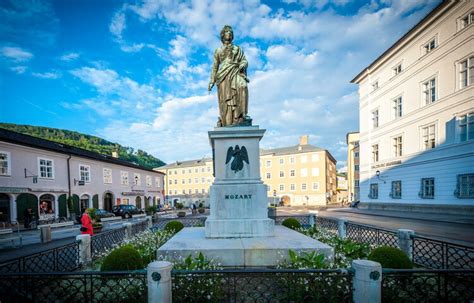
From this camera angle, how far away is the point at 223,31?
29.3ft

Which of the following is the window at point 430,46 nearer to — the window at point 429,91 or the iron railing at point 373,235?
the window at point 429,91

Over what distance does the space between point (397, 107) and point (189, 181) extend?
58.3 meters

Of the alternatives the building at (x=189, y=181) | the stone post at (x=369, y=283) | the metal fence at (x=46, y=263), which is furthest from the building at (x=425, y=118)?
the building at (x=189, y=181)

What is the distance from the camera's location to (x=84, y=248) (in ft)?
27.4

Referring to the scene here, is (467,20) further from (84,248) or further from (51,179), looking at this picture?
(51,179)

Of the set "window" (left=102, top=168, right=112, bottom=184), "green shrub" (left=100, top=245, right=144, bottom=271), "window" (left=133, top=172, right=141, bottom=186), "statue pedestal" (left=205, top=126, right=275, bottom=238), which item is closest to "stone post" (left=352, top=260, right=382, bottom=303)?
"statue pedestal" (left=205, top=126, right=275, bottom=238)

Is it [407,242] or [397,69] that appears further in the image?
[397,69]

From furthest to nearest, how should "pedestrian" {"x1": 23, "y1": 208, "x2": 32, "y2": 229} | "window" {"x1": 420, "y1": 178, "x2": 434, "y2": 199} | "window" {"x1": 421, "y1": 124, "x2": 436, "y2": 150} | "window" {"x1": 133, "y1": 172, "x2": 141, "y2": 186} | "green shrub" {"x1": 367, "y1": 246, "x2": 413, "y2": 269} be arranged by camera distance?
"window" {"x1": 133, "y1": 172, "x2": 141, "y2": 186} < "window" {"x1": 421, "y1": 124, "x2": 436, "y2": 150} < "window" {"x1": 420, "y1": 178, "x2": 434, "y2": 199} < "pedestrian" {"x1": 23, "y1": 208, "x2": 32, "y2": 229} < "green shrub" {"x1": 367, "y1": 246, "x2": 413, "y2": 269}

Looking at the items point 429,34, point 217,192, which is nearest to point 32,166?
point 217,192

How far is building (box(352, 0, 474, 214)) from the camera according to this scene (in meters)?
18.5

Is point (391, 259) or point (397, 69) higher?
point (397, 69)

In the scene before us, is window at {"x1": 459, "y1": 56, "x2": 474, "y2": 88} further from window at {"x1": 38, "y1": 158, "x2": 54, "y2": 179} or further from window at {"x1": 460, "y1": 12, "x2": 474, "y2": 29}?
window at {"x1": 38, "y1": 158, "x2": 54, "y2": 179}

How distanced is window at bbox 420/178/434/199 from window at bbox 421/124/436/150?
3.11 metres

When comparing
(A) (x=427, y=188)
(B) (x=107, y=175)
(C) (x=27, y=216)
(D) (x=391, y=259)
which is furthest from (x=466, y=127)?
(B) (x=107, y=175)
